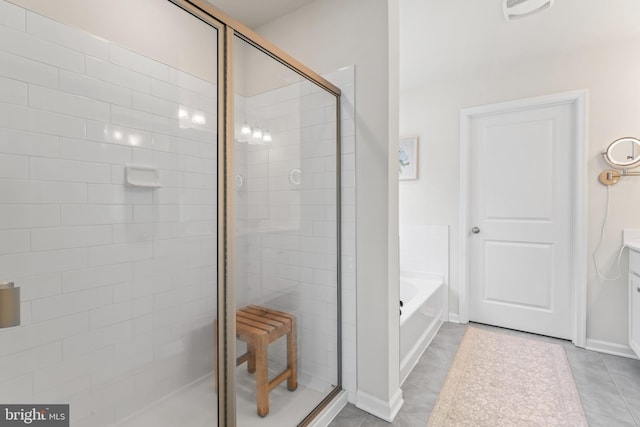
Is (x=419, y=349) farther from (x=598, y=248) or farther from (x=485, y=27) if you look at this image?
(x=485, y=27)

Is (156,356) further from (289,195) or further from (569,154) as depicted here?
(569,154)

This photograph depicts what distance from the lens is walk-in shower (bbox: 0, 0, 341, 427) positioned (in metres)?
0.89

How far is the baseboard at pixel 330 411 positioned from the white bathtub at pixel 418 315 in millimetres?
460

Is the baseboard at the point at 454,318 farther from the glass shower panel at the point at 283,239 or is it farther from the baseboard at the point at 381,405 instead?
the glass shower panel at the point at 283,239

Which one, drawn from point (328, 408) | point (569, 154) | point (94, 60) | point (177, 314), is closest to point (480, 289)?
point (569, 154)

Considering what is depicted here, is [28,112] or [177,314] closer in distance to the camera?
[28,112]

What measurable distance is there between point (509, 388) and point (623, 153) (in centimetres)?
197

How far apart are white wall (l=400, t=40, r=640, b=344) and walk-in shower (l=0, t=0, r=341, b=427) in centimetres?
218

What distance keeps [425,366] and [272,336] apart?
1.40 m

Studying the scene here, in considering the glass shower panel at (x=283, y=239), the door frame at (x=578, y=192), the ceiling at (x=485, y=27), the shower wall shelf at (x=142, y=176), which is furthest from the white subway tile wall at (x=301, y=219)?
the door frame at (x=578, y=192)

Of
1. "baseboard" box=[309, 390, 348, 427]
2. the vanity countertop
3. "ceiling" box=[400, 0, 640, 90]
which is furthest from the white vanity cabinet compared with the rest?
"baseboard" box=[309, 390, 348, 427]

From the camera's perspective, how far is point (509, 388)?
6.37ft

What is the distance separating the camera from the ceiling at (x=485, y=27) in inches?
77.4

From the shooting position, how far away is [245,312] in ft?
4.16
